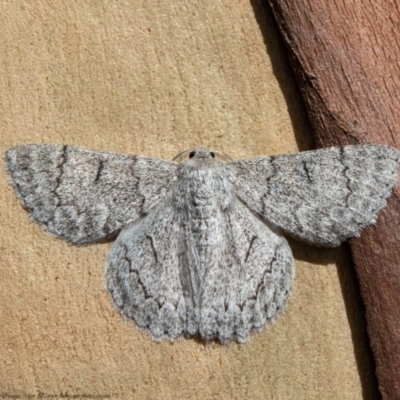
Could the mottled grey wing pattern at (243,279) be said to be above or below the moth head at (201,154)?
below

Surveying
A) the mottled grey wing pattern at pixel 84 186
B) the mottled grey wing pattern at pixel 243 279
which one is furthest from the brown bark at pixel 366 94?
the mottled grey wing pattern at pixel 84 186

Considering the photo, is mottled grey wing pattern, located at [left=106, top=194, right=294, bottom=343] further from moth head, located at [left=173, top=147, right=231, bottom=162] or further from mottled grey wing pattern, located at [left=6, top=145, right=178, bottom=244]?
moth head, located at [left=173, top=147, right=231, bottom=162]

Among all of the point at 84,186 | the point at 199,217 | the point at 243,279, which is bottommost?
the point at 243,279

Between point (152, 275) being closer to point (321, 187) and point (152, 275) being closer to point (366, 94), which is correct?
point (321, 187)

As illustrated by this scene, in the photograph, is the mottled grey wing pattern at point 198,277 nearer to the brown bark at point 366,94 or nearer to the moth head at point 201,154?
the moth head at point 201,154

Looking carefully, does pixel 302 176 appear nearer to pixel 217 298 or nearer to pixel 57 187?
pixel 217 298

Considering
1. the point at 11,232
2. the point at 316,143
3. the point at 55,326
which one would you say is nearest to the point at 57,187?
the point at 11,232

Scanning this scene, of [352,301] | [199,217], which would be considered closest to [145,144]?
[199,217]
